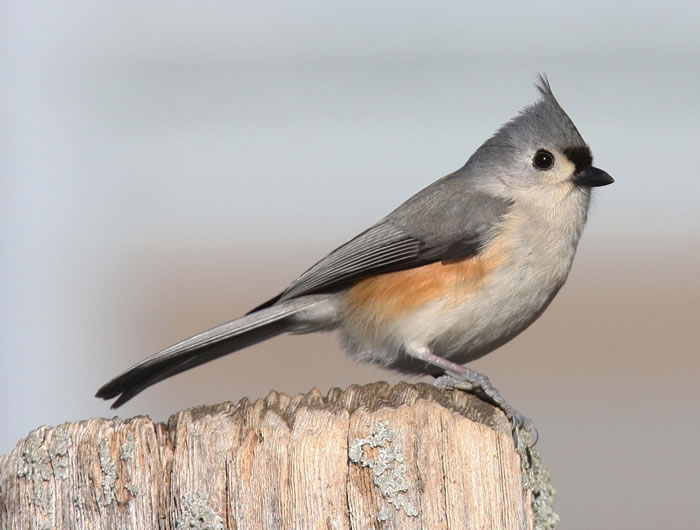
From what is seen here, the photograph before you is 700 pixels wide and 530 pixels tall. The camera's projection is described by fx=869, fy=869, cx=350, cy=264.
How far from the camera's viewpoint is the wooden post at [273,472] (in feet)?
6.72

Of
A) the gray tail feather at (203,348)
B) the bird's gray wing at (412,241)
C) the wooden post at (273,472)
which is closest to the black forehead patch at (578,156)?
the bird's gray wing at (412,241)

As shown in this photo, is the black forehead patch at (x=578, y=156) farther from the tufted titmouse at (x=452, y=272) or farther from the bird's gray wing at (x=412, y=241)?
the bird's gray wing at (x=412, y=241)

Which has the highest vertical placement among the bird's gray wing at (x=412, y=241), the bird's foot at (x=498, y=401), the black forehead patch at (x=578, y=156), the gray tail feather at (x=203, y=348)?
the black forehead patch at (x=578, y=156)

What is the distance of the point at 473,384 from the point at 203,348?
1.20 m

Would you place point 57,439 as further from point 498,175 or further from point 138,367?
point 498,175

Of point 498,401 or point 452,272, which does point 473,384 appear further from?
point 452,272

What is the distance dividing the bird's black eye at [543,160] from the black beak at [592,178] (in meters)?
0.15

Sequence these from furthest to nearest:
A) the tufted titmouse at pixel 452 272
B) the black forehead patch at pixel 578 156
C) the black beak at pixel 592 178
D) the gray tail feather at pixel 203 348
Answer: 1. the black forehead patch at pixel 578 156
2. the black beak at pixel 592 178
3. the tufted titmouse at pixel 452 272
4. the gray tail feather at pixel 203 348

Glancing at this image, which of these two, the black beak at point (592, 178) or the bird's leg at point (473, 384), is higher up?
the black beak at point (592, 178)

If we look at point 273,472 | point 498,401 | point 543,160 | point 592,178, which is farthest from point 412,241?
point 273,472

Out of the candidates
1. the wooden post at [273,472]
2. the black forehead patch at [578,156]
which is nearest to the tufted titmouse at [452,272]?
the black forehead patch at [578,156]

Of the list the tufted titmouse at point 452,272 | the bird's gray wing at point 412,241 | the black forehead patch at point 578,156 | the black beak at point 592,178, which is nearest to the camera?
the tufted titmouse at point 452,272

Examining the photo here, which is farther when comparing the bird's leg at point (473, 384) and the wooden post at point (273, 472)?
the bird's leg at point (473, 384)

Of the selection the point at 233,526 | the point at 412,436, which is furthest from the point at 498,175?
the point at 233,526
